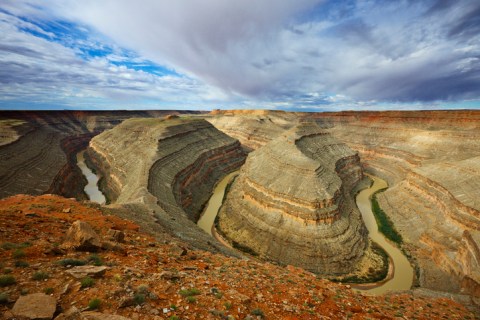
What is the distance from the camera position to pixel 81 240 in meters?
11.9

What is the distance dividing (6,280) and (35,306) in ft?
6.12

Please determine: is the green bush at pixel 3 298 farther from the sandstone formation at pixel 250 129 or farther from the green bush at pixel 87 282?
the sandstone formation at pixel 250 129

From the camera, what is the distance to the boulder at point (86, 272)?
353 inches

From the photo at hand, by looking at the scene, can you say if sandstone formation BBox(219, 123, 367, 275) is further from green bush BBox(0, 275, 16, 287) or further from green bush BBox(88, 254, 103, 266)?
green bush BBox(0, 275, 16, 287)

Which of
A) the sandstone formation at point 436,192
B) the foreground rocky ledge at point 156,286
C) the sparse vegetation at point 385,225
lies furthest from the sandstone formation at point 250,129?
the foreground rocky ledge at point 156,286

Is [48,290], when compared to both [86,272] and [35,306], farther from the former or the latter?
[86,272]

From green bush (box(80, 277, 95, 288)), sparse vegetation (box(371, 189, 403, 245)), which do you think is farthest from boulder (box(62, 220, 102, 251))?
sparse vegetation (box(371, 189, 403, 245))

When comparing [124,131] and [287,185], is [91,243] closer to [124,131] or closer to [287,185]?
[287,185]

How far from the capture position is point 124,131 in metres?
76.6

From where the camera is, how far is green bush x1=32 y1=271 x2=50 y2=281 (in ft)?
27.8

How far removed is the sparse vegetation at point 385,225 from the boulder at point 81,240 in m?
40.5

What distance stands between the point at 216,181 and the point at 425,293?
148 feet

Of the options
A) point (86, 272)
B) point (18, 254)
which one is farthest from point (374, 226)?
point (18, 254)

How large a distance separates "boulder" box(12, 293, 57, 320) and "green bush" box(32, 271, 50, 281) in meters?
1.23
